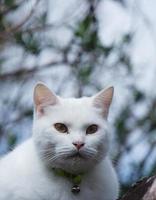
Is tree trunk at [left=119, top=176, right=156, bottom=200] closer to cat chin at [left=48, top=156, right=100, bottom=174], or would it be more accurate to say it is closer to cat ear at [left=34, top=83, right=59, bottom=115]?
cat chin at [left=48, top=156, right=100, bottom=174]

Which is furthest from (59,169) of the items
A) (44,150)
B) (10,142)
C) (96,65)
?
(96,65)

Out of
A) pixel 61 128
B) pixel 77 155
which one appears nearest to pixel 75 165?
pixel 77 155

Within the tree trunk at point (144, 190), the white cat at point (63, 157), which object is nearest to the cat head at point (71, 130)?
the white cat at point (63, 157)

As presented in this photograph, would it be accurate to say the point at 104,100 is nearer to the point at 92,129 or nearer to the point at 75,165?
the point at 92,129

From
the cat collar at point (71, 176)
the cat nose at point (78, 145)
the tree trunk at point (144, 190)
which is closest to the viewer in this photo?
the tree trunk at point (144, 190)

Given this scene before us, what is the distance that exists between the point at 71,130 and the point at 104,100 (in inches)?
11.1

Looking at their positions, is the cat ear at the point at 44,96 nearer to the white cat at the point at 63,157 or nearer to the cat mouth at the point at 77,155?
the white cat at the point at 63,157

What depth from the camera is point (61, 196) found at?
3.27m

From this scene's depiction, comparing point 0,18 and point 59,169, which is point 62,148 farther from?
point 0,18

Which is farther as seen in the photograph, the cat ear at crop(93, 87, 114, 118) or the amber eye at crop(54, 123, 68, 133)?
the cat ear at crop(93, 87, 114, 118)

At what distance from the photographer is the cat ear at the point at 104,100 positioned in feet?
11.4

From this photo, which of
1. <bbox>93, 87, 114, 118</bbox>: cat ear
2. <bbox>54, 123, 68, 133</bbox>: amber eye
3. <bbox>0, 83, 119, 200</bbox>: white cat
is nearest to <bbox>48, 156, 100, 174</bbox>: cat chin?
<bbox>0, 83, 119, 200</bbox>: white cat

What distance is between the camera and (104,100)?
11.4ft

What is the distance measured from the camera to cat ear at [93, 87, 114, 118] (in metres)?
3.47
